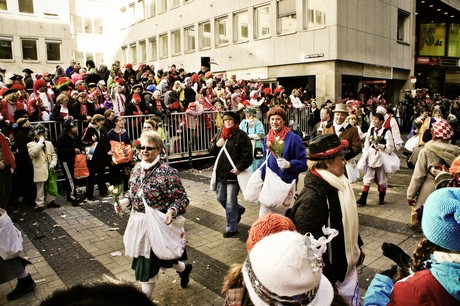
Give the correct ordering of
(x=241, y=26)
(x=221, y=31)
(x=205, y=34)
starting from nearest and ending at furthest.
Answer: (x=241, y=26)
(x=221, y=31)
(x=205, y=34)

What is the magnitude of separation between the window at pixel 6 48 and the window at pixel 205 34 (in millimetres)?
16402

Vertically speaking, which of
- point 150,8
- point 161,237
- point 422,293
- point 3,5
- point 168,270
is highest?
point 150,8

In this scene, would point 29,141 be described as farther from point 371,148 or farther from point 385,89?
point 385,89

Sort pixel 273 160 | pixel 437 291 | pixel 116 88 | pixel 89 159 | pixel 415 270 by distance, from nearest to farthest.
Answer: pixel 437 291, pixel 415 270, pixel 273 160, pixel 89 159, pixel 116 88

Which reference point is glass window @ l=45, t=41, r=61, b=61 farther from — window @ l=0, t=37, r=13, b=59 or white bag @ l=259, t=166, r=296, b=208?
white bag @ l=259, t=166, r=296, b=208

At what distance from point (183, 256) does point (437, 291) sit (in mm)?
3012

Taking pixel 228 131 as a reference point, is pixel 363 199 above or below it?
below

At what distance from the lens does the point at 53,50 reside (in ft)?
111

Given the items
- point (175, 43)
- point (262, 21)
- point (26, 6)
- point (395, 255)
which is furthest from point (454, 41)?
point (395, 255)

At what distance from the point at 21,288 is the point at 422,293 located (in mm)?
4565

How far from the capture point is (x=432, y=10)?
1321 inches

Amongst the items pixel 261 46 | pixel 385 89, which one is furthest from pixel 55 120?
pixel 385 89

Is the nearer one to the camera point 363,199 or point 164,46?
point 363,199

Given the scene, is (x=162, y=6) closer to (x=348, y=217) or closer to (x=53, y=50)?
(x=53, y=50)
